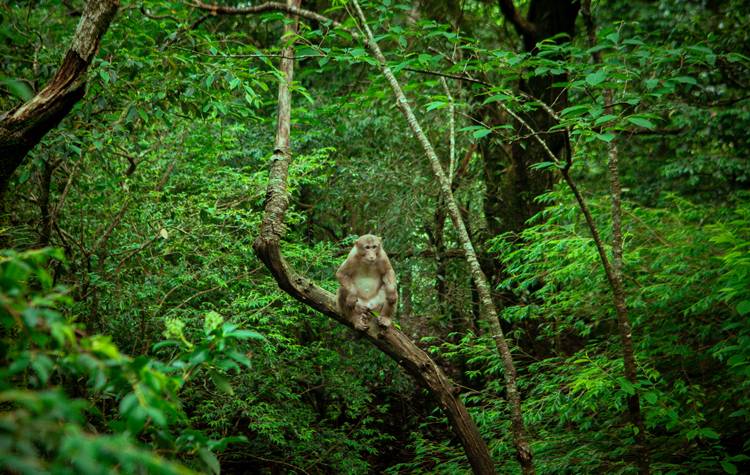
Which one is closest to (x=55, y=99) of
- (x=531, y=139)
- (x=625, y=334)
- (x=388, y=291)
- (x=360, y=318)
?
(x=360, y=318)

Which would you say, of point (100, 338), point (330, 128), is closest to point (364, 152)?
point (330, 128)

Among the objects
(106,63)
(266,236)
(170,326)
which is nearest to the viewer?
(170,326)

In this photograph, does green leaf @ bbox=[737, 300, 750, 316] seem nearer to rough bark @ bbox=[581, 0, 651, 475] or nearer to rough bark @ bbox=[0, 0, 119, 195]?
rough bark @ bbox=[581, 0, 651, 475]

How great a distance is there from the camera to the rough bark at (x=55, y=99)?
2.62 metres

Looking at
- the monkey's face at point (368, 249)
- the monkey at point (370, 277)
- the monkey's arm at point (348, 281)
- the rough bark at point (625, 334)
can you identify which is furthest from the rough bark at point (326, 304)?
the rough bark at point (625, 334)

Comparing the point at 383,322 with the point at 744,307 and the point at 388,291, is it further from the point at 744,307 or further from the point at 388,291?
the point at 744,307

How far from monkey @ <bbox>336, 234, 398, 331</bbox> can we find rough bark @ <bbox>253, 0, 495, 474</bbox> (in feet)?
1.39

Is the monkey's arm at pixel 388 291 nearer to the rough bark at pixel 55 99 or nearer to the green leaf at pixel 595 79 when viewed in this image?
the green leaf at pixel 595 79

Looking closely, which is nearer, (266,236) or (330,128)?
(266,236)

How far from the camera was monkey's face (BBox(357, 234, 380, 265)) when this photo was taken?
5.04 m

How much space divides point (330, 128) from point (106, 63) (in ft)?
13.7

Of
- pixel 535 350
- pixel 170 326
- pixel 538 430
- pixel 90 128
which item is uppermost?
pixel 90 128

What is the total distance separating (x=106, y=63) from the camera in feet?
12.0

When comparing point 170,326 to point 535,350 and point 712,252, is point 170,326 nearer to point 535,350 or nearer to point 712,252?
point 712,252
